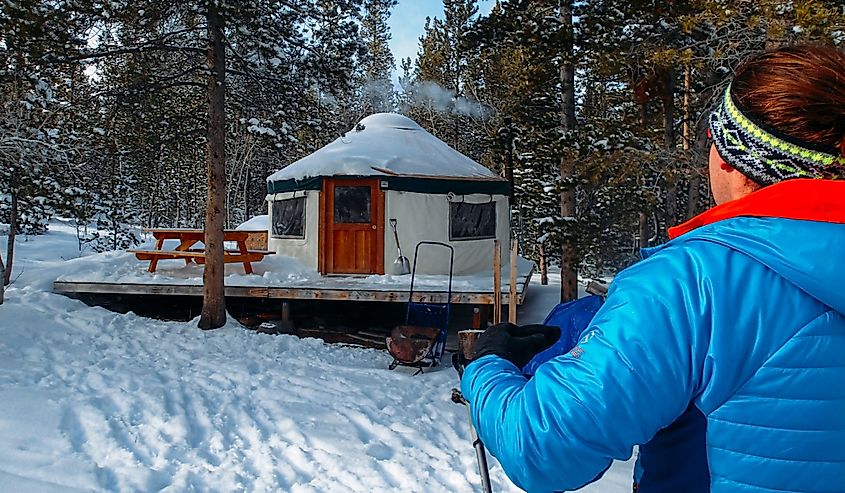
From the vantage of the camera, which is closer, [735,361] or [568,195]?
[735,361]

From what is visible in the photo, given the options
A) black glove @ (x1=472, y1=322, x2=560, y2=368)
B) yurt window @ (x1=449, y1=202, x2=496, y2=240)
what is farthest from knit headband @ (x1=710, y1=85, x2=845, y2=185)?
yurt window @ (x1=449, y1=202, x2=496, y2=240)

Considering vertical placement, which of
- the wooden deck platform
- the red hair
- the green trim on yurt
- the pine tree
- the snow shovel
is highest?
the pine tree

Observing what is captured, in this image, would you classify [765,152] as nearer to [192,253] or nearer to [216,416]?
[216,416]

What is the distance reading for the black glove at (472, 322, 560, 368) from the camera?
3.41ft

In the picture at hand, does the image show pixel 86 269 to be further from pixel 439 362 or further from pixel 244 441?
pixel 244 441

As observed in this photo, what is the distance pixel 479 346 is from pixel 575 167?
314 inches

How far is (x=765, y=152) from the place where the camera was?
0.81 meters

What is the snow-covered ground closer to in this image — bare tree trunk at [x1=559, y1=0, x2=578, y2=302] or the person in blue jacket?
the person in blue jacket

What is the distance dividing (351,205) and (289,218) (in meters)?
→ 1.49

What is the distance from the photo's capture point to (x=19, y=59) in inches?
273

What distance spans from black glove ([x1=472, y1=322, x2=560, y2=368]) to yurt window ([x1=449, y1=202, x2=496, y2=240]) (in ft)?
30.3

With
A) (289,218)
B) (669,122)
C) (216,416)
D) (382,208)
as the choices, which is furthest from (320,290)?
(669,122)

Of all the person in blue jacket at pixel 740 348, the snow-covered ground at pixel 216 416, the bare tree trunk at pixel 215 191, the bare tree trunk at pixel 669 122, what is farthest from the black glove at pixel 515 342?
the bare tree trunk at pixel 669 122

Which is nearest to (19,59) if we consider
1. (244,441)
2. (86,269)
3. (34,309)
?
(34,309)
